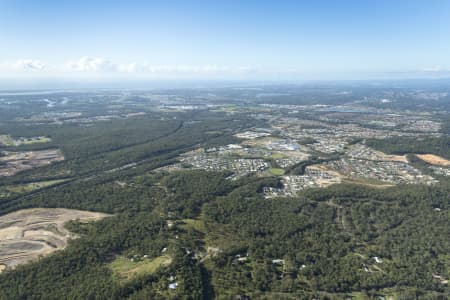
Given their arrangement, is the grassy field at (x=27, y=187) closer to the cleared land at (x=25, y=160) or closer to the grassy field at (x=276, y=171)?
the cleared land at (x=25, y=160)

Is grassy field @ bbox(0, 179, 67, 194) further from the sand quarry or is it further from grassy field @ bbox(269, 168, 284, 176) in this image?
grassy field @ bbox(269, 168, 284, 176)

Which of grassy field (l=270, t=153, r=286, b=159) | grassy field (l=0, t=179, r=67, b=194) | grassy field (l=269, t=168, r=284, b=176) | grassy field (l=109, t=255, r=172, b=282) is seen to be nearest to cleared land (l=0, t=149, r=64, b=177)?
grassy field (l=0, t=179, r=67, b=194)

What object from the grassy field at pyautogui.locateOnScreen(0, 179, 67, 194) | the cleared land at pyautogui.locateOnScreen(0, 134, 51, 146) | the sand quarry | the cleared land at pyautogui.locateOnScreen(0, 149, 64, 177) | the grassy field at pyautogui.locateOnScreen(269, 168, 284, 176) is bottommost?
the sand quarry

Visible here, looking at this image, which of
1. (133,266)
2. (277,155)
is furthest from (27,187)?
(277,155)

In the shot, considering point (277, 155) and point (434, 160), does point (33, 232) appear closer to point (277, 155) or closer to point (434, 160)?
point (277, 155)

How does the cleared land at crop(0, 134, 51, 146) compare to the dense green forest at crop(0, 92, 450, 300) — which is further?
the cleared land at crop(0, 134, 51, 146)

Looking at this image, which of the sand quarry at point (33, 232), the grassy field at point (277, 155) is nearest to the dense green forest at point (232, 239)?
the sand quarry at point (33, 232)

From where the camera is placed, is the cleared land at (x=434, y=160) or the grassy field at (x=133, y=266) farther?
the cleared land at (x=434, y=160)
